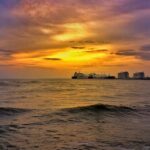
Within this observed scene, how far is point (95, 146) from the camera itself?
502 inches

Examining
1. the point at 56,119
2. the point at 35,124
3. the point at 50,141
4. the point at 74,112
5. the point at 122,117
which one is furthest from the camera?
the point at 74,112

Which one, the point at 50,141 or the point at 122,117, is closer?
the point at 50,141

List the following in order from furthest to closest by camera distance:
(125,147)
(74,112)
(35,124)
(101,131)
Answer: (74,112) → (35,124) → (101,131) → (125,147)

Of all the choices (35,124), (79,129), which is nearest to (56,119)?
(35,124)

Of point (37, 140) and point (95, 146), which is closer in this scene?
point (95, 146)

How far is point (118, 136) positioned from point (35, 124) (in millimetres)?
5368

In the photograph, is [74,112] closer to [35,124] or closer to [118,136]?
[35,124]

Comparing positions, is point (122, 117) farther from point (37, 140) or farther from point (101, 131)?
point (37, 140)

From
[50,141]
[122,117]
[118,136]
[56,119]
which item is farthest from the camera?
[122,117]

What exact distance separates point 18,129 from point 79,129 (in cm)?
309

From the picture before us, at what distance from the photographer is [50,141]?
1346 cm

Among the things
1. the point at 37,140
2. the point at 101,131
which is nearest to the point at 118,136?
the point at 101,131

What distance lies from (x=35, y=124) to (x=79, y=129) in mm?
2847

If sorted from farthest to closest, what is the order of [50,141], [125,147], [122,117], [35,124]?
1. [122,117]
2. [35,124]
3. [50,141]
4. [125,147]
